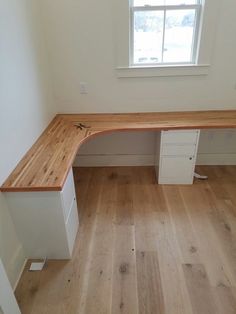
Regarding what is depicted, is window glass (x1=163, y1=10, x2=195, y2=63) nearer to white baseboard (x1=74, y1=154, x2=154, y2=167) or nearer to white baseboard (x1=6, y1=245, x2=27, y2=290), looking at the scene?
white baseboard (x1=74, y1=154, x2=154, y2=167)

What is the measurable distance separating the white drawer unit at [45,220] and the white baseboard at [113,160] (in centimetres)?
117

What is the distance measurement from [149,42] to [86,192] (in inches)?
70.4

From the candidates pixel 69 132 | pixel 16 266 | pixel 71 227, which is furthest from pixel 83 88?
pixel 16 266

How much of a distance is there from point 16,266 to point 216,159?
8.32 feet

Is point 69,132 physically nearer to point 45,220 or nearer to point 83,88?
point 83,88

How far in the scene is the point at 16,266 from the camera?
5.15 feet

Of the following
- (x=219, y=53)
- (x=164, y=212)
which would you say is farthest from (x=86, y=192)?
(x=219, y=53)

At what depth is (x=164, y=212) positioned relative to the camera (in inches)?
84.4

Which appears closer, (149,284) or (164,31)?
(149,284)

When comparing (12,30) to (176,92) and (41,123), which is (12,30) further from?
(176,92)

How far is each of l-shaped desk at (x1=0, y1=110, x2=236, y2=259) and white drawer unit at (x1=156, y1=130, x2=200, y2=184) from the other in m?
0.01

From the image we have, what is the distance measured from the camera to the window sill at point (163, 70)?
2.36 meters

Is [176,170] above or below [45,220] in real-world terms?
below

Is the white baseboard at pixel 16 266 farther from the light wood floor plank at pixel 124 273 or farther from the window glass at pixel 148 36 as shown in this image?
the window glass at pixel 148 36
